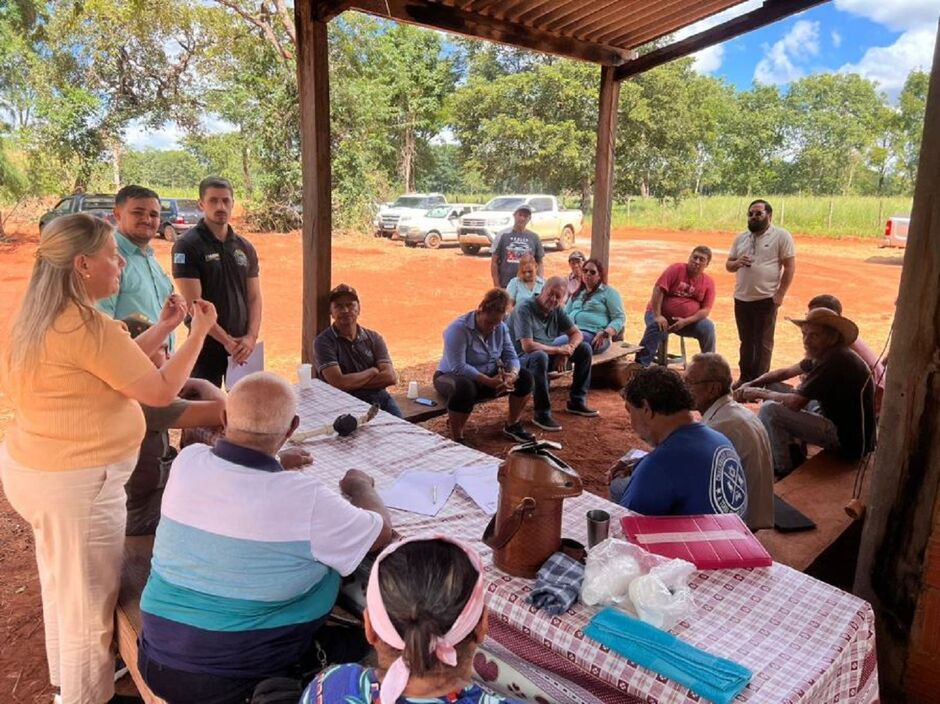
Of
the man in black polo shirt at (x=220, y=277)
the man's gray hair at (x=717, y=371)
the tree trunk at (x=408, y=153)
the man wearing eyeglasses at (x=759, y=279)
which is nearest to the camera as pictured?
the man's gray hair at (x=717, y=371)

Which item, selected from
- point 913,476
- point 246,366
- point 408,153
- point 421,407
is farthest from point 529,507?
point 408,153

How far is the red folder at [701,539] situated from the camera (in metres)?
1.77

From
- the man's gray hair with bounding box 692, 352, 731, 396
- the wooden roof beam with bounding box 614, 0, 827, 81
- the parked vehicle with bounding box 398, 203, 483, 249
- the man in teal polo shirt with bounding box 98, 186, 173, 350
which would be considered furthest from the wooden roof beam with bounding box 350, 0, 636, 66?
the parked vehicle with bounding box 398, 203, 483, 249

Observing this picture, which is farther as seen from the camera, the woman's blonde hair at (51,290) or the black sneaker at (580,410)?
the black sneaker at (580,410)

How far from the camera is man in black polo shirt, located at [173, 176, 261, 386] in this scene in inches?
150

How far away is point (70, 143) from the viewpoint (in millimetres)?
17984

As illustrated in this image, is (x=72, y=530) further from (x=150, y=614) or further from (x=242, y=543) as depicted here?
(x=242, y=543)

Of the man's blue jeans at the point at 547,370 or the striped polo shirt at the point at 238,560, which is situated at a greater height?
the striped polo shirt at the point at 238,560

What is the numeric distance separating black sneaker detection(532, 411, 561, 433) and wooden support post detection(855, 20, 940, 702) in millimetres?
3045

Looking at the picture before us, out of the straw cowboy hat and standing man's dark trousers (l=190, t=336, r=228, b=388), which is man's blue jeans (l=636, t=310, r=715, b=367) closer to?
the straw cowboy hat

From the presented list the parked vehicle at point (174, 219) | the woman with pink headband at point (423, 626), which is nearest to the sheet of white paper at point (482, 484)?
the woman with pink headband at point (423, 626)

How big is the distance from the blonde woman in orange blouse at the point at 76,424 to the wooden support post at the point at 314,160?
259 centimetres

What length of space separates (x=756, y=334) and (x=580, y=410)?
1.92 m

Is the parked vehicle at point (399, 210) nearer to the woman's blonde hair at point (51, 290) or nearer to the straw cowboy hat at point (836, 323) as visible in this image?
the straw cowboy hat at point (836, 323)
